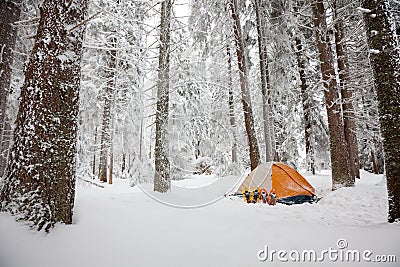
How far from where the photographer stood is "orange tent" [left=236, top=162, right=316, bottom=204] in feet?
22.6

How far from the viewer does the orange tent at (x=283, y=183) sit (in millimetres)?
6898

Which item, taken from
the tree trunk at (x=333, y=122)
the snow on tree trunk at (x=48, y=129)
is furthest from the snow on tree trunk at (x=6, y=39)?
the tree trunk at (x=333, y=122)

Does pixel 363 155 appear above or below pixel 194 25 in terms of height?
below

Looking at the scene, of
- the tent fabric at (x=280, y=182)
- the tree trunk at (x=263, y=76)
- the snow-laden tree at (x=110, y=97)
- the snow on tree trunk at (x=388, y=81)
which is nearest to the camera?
the snow on tree trunk at (x=388, y=81)

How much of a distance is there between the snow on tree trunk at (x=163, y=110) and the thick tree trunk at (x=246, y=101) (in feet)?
12.1

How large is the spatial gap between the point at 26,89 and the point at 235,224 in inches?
136

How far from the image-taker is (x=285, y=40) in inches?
412

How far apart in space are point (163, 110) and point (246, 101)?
419cm

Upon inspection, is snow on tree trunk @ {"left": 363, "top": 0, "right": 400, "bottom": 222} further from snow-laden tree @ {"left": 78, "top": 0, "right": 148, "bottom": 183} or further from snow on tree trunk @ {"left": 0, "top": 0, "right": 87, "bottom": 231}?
snow-laden tree @ {"left": 78, "top": 0, "right": 148, "bottom": 183}

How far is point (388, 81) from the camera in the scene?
135 inches

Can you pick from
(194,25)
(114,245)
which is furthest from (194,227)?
(194,25)

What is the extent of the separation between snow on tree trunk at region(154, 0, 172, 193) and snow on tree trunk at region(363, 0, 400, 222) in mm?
4558

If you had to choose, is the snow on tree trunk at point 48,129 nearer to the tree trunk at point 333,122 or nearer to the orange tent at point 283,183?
the orange tent at point 283,183

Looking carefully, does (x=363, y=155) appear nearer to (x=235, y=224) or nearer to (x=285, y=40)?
(x=285, y=40)
